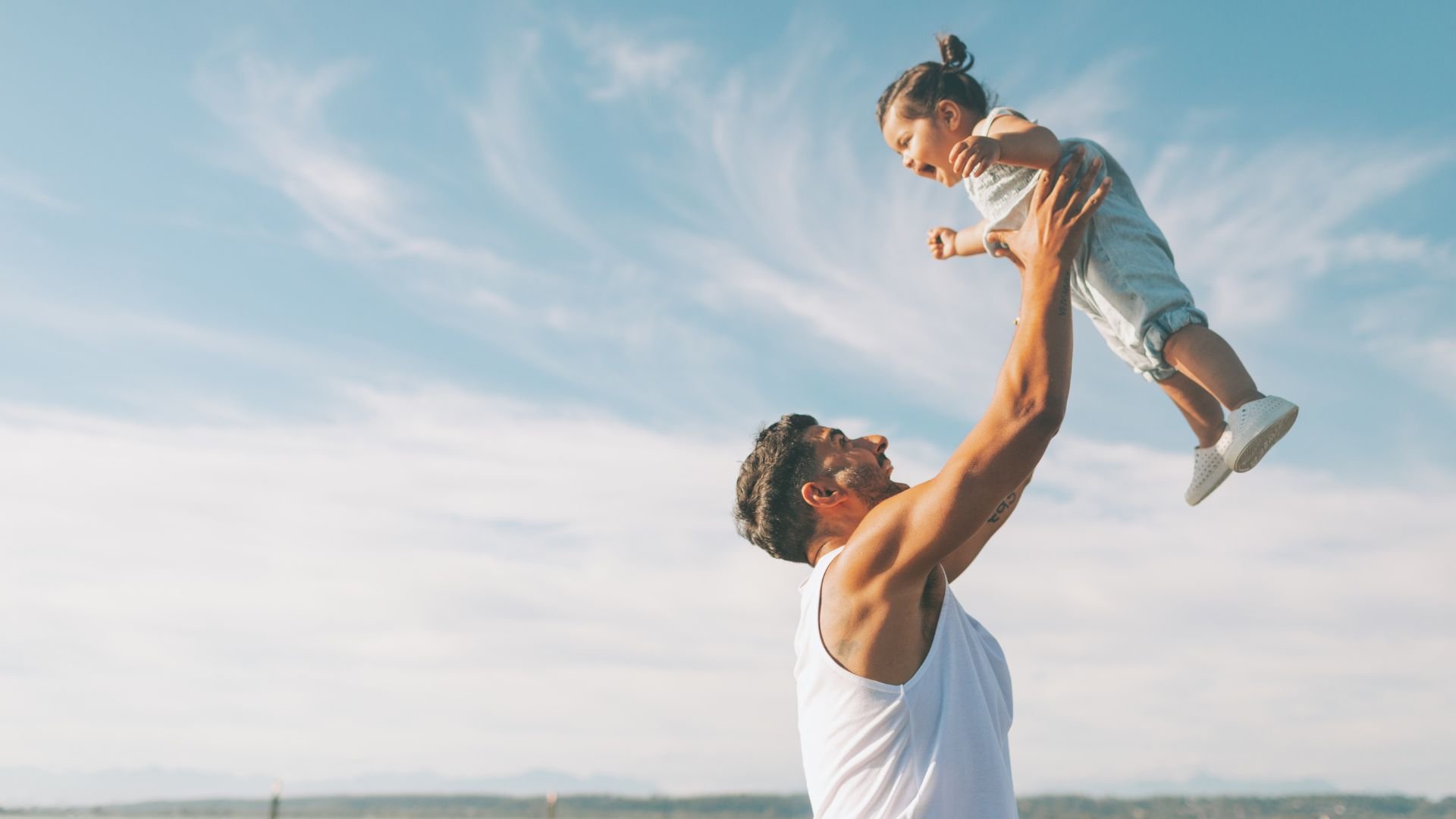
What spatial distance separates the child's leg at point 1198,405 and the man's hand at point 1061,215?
1.58 meters

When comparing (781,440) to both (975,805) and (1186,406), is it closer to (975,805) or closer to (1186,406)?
(975,805)

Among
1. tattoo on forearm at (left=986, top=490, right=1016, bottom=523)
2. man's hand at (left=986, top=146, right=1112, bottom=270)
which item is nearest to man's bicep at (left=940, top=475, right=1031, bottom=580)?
tattoo on forearm at (left=986, top=490, right=1016, bottom=523)

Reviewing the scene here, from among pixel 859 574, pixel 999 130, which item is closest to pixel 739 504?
pixel 859 574

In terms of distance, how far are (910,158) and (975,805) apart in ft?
9.26

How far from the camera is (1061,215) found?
346cm

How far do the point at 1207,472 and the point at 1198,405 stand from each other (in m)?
0.31

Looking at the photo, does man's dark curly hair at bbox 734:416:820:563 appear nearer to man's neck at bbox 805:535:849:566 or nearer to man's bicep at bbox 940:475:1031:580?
man's neck at bbox 805:535:849:566

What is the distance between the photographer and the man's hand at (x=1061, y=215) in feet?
11.3

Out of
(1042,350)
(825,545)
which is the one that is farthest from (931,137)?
(825,545)

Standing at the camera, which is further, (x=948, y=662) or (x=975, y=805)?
(x=948, y=662)

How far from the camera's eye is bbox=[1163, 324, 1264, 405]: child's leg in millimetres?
4305

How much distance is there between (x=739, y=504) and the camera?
424 centimetres

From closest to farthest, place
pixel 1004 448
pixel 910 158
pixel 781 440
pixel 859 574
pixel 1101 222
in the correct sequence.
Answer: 1. pixel 1004 448
2. pixel 859 574
3. pixel 781 440
4. pixel 1101 222
5. pixel 910 158

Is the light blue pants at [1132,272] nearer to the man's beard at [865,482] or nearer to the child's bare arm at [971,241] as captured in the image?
the child's bare arm at [971,241]
